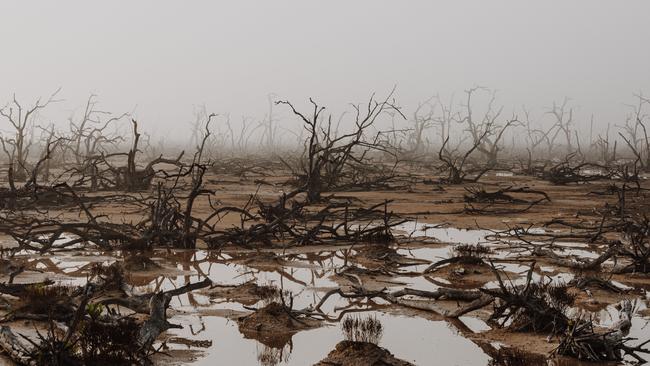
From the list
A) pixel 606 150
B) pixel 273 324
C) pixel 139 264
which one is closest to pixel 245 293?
pixel 273 324

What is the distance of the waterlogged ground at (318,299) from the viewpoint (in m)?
5.68

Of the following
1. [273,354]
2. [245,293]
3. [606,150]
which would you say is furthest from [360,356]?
[606,150]

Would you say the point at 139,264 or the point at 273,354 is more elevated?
the point at 139,264

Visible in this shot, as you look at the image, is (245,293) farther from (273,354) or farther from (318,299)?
(273,354)

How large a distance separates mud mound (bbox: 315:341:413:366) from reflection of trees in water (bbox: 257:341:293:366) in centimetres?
33

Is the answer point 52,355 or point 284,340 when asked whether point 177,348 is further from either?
point 52,355

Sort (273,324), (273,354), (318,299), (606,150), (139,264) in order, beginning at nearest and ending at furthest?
(273,354), (273,324), (318,299), (139,264), (606,150)

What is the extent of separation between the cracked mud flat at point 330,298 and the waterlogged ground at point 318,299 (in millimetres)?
12

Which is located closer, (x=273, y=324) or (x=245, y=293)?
(x=273, y=324)

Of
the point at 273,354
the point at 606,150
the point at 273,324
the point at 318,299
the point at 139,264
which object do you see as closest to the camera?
the point at 273,354

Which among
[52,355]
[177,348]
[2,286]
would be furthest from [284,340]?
[2,286]

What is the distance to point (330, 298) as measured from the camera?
7.68 meters

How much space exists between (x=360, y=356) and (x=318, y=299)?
2.39 metres

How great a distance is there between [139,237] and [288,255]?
2187 mm
